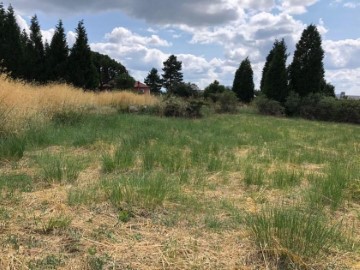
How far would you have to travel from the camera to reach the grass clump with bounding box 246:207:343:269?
8.23 feet

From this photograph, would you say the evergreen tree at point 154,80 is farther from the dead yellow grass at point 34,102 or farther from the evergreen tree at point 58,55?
the dead yellow grass at point 34,102

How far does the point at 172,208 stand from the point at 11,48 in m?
25.6

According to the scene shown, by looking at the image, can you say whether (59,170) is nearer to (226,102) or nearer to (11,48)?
(226,102)

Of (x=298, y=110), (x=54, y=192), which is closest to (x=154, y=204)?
(x=54, y=192)

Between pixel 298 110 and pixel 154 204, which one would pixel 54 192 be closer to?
pixel 154 204

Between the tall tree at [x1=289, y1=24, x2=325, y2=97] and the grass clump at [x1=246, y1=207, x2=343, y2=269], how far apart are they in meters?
24.1

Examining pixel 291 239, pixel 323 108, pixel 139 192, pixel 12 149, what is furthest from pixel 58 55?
pixel 291 239

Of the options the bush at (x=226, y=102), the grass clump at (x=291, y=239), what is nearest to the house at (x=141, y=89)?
the bush at (x=226, y=102)

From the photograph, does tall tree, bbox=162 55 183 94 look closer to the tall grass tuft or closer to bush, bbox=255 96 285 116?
bush, bbox=255 96 285 116

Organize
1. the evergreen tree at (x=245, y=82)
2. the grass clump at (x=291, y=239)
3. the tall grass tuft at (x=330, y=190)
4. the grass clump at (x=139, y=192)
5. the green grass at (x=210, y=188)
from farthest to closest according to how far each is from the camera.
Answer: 1. the evergreen tree at (x=245, y=82)
2. the tall grass tuft at (x=330, y=190)
3. the grass clump at (x=139, y=192)
4. the green grass at (x=210, y=188)
5. the grass clump at (x=291, y=239)

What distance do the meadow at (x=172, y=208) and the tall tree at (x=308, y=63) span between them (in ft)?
62.5

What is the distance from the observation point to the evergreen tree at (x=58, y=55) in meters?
27.3

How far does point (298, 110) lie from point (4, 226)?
23.0m

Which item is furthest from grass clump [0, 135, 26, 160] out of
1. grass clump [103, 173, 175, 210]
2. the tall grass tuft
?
the tall grass tuft
